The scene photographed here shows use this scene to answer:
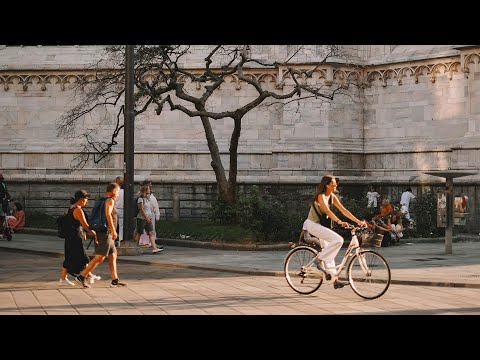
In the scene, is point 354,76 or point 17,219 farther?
point 354,76

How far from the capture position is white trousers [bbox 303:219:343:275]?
43.7 ft

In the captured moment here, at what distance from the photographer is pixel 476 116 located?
27.1 m

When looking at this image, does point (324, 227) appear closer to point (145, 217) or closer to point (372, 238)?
point (372, 238)

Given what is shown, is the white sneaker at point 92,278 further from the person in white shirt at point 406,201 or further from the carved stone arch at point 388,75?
the carved stone arch at point 388,75

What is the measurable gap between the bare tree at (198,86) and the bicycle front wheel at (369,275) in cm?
1181

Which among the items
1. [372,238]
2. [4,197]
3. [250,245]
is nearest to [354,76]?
[250,245]

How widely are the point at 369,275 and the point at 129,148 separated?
28.0ft

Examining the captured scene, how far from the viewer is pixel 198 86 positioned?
104ft

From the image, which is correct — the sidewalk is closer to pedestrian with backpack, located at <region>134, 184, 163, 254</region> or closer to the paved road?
the paved road

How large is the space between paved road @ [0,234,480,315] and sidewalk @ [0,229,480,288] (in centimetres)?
Answer: 2

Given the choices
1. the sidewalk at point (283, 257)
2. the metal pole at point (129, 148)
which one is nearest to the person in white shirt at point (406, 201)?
the sidewalk at point (283, 257)

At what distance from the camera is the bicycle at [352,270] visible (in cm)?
1288
